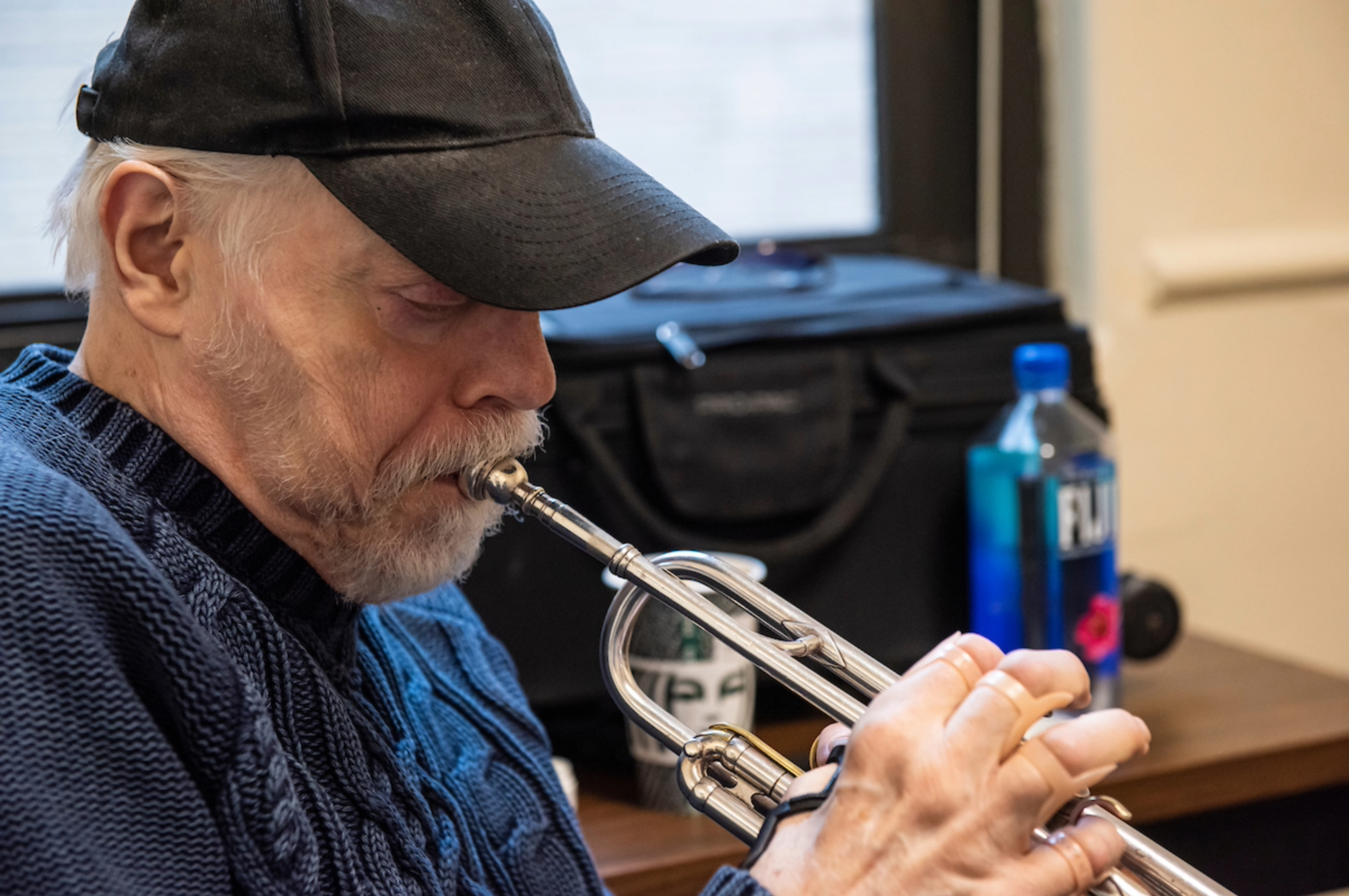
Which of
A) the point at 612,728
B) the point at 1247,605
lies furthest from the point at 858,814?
the point at 1247,605

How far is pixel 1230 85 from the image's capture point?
1.58 meters

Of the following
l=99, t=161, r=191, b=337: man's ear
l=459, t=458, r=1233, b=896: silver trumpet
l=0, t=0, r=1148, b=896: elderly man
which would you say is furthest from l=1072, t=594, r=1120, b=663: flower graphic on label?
l=99, t=161, r=191, b=337: man's ear

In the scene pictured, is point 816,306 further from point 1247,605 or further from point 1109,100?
point 1247,605

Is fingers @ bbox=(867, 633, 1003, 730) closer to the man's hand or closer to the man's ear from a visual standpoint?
the man's hand

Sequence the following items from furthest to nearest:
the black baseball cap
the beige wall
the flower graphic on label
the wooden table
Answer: the beige wall < the flower graphic on label < the wooden table < the black baseball cap

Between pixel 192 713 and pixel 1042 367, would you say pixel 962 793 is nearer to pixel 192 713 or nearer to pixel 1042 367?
pixel 192 713

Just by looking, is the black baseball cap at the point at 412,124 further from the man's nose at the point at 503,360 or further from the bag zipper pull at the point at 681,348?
the bag zipper pull at the point at 681,348

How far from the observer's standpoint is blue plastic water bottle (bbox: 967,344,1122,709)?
1194 mm

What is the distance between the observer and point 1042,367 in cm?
118

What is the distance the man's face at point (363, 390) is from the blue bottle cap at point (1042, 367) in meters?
0.58

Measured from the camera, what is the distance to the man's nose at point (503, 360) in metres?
0.71

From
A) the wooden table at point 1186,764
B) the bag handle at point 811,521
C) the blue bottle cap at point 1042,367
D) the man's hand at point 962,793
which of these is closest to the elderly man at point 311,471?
the man's hand at point 962,793

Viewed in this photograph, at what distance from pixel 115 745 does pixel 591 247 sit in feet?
0.99

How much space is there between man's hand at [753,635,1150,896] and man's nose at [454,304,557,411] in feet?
0.87
